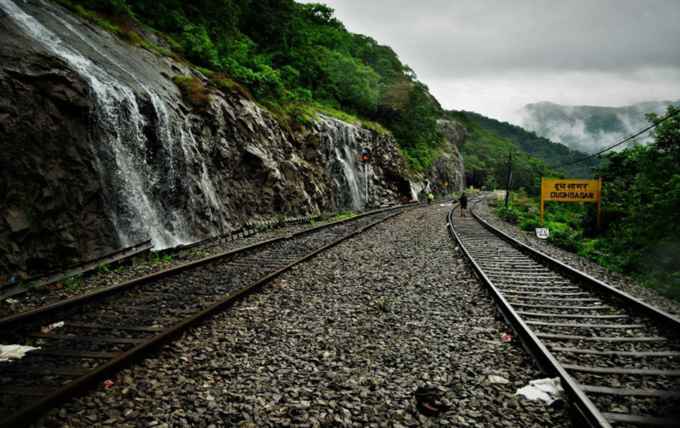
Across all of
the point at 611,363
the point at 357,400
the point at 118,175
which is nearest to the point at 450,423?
the point at 357,400

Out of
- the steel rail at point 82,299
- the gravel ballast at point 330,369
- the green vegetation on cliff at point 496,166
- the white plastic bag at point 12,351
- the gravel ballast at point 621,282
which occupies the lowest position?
the gravel ballast at point 330,369

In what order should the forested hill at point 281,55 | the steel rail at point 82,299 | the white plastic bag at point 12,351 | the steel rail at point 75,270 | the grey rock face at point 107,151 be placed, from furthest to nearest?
the forested hill at point 281,55 < the grey rock face at point 107,151 < the steel rail at point 75,270 < the steel rail at point 82,299 < the white plastic bag at point 12,351

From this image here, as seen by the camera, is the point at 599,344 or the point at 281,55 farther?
the point at 281,55

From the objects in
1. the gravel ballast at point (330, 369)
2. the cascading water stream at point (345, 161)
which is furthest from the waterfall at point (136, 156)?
the cascading water stream at point (345, 161)

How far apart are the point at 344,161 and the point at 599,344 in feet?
77.9

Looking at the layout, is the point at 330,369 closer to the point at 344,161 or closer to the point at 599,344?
the point at 599,344

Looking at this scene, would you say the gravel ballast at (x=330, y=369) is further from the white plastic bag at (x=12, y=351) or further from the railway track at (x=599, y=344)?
Result: the white plastic bag at (x=12, y=351)

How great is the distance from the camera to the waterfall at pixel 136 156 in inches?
336

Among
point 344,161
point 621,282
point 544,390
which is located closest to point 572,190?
point 621,282

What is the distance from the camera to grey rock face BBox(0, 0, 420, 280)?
6746mm

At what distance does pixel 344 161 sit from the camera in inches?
1051

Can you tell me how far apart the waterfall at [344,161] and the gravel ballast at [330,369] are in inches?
738

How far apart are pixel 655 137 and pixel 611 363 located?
55.9ft

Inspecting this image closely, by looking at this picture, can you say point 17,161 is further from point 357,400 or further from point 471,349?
point 471,349
